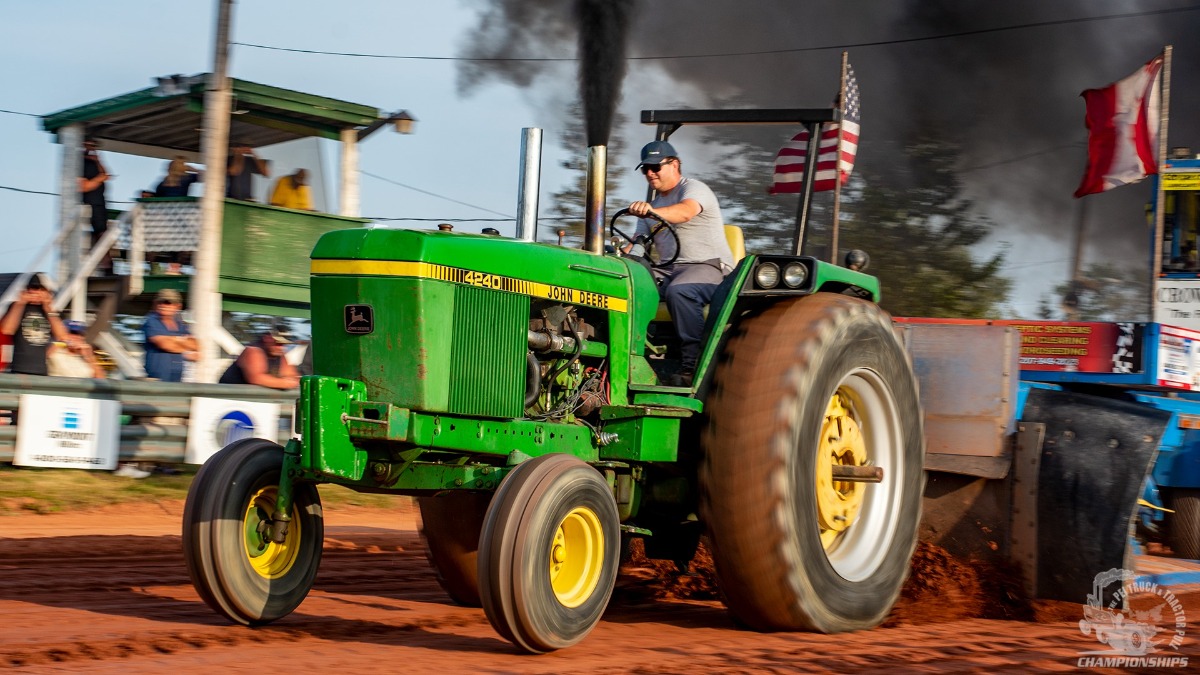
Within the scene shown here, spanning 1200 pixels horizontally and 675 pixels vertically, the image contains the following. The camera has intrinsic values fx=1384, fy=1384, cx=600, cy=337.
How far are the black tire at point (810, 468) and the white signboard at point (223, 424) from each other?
6.30m

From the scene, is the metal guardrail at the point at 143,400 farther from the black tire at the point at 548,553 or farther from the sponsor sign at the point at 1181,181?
the sponsor sign at the point at 1181,181

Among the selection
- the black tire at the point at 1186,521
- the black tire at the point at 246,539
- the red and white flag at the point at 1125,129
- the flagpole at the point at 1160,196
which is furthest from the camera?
the red and white flag at the point at 1125,129

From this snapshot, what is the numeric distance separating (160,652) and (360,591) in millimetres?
1881

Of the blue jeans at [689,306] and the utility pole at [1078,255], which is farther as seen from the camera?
the utility pole at [1078,255]

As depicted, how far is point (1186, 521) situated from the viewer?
29.1ft

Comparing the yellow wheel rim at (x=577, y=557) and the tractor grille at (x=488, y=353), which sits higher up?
the tractor grille at (x=488, y=353)

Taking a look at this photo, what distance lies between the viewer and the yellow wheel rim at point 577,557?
4688 mm

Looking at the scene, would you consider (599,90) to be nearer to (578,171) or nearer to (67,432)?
(67,432)

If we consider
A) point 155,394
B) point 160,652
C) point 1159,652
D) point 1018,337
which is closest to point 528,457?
point 160,652

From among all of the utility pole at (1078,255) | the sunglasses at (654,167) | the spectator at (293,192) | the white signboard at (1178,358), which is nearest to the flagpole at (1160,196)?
the white signboard at (1178,358)

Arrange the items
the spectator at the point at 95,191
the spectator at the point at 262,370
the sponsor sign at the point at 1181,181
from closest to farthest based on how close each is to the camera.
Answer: the spectator at the point at 262,370 < the spectator at the point at 95,191 < the sponsor sign at the point at 1181,181

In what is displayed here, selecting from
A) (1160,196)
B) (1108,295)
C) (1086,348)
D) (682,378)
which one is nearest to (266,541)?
(682,378)

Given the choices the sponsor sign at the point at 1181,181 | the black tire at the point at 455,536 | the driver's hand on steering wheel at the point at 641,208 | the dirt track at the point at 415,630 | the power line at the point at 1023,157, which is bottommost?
the dirt track at the point at 415,630

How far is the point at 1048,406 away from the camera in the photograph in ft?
20.9
